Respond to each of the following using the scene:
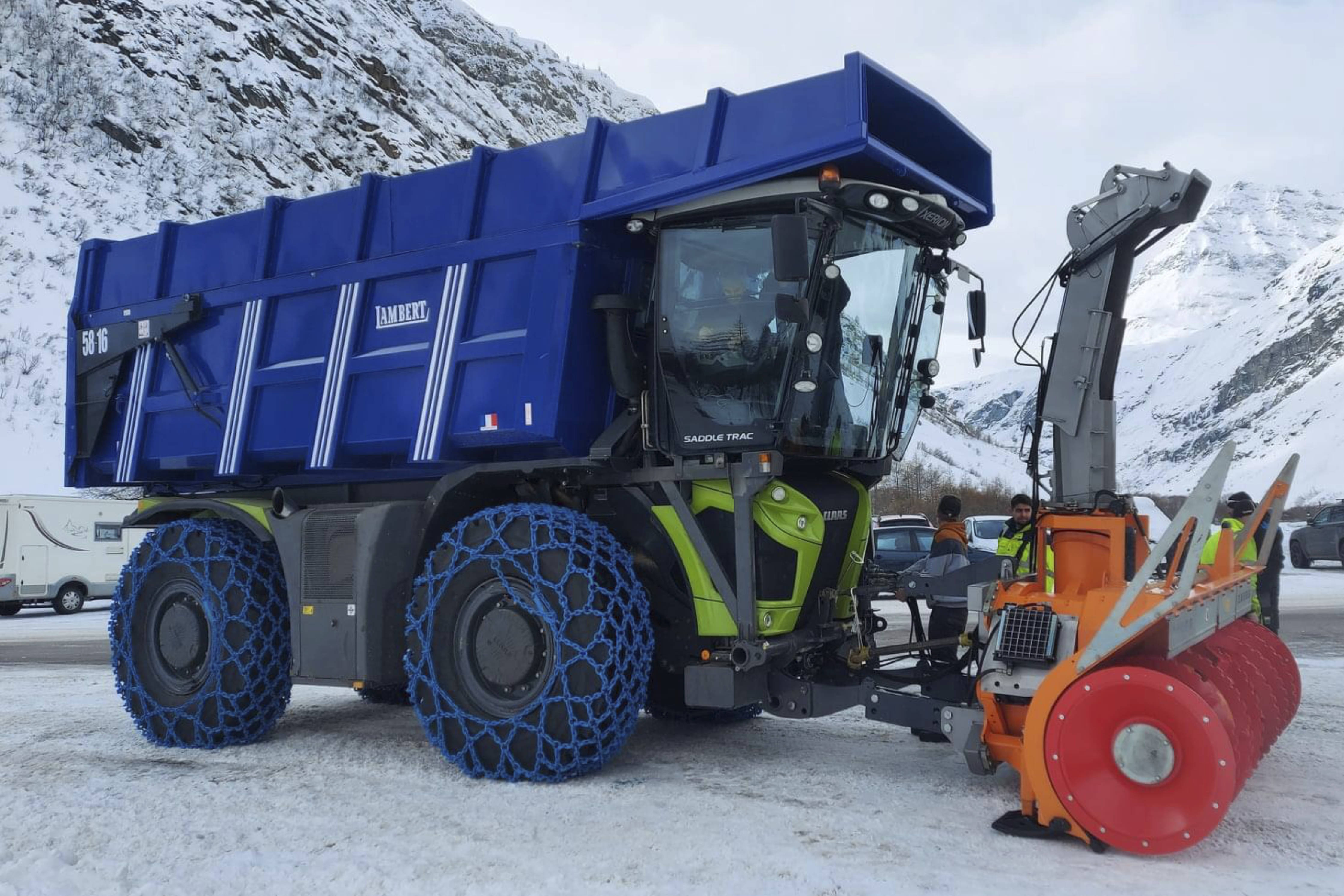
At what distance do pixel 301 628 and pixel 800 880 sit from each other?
3718mm

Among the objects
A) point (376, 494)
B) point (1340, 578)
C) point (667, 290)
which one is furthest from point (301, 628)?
point (1340, 578)

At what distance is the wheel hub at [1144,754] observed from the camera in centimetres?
412

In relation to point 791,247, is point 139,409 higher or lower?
lower

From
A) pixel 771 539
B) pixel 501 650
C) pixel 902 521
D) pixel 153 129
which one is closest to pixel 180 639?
pixel 501 650

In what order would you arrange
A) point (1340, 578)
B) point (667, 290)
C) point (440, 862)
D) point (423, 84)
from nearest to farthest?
point (440, 862) < point (667, 290) < point (1340, 578) < point (423, 84)

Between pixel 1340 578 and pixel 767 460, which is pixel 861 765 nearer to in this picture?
pixel 767 460

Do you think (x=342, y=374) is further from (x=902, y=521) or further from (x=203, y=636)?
(x=902, y=521)

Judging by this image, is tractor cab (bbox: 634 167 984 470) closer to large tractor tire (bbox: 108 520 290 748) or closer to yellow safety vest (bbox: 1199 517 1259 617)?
yellow safety vest (bbox: 1199 517 1259 617)

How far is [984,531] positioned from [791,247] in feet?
54.0

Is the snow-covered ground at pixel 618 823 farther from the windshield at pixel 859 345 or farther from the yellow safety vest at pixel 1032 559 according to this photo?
the windshield at pixel 859 345

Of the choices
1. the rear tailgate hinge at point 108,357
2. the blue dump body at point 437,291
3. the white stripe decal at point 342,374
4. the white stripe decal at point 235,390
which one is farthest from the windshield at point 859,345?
the rear tailgate hinge at point 108,357

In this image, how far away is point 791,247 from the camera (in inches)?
195

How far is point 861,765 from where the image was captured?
595cm

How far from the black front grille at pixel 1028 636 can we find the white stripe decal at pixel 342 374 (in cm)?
410
